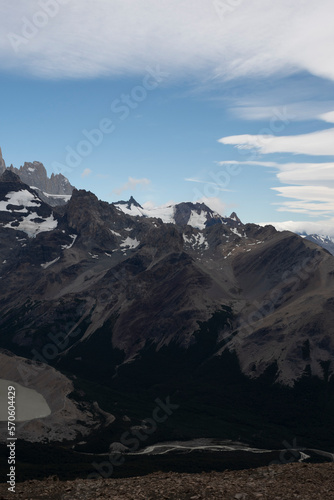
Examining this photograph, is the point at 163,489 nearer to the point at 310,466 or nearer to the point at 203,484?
the point at 203,484

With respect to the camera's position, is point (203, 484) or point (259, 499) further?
point (203, 484)

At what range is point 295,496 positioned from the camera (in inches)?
2381

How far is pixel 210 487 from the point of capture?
215ft

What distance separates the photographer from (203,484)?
68000 millimetres

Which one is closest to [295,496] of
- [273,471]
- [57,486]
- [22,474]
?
[273,471]

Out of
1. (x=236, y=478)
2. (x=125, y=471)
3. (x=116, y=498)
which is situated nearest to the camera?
(x=116, y=498)

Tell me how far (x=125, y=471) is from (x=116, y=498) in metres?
143

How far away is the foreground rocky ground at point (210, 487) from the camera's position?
204 feet

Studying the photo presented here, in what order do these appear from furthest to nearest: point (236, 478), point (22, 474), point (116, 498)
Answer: point (22, 474) → point (236, 478) → point (116, 498)

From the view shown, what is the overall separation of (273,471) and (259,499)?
1341 cm

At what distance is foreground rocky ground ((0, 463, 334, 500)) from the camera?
62062mm

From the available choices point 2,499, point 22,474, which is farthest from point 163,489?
point 22,474

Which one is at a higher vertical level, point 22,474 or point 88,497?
point 88,497

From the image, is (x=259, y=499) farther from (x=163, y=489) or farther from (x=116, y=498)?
(x=116, y=498)
